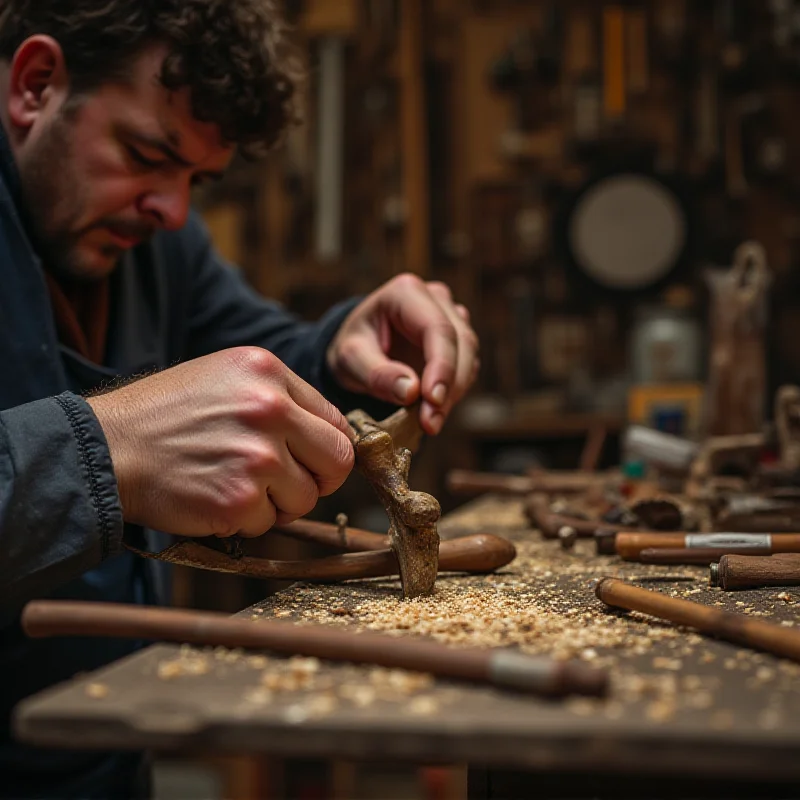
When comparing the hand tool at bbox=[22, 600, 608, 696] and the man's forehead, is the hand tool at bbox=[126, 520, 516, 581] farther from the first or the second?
the man's forehead

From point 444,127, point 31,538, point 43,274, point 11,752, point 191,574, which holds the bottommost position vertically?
point 191,574

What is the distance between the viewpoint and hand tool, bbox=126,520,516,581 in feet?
3.95

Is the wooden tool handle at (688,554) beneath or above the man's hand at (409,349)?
beneath

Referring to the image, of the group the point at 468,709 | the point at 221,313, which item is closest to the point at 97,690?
the point at 468,709

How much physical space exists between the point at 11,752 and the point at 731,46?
5145 millimetres

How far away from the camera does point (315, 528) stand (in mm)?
1442

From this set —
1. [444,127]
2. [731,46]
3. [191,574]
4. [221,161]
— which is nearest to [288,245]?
[444,127]

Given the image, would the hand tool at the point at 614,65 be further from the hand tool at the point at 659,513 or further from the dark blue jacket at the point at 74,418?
the hand tool at the point at 659,513

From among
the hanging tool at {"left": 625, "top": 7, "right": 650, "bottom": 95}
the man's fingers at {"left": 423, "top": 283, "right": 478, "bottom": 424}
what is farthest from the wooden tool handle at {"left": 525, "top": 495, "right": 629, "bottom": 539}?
the hanging tool at {"left": 625, "top": 7, "right": 650, "bottom": 95}

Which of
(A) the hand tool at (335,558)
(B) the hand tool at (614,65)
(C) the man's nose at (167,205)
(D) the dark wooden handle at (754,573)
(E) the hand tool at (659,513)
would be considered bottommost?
(E) the hand tool at (659,513)

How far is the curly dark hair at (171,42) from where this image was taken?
173cm

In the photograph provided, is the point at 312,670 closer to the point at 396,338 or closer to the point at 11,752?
the point at 11,752

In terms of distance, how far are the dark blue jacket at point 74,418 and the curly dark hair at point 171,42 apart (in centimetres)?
23

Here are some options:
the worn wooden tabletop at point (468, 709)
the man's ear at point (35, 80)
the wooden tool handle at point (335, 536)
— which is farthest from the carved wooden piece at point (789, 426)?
the man's ear at point (35, 80)
